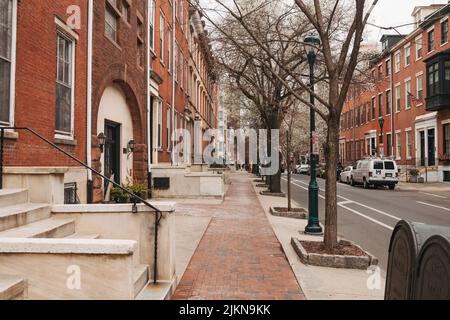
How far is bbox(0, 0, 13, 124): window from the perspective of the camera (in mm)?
7066

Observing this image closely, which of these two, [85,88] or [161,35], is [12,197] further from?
[161,35]

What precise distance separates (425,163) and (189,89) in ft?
67.2

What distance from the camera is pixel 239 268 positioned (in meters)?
6.71

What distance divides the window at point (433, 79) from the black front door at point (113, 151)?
2694 cm

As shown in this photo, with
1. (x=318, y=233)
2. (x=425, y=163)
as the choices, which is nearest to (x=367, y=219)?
(x=318, y=233)

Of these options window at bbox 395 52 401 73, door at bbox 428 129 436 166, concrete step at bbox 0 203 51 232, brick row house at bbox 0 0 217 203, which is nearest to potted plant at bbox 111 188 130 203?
brick row house at bbox 0 0 217 203

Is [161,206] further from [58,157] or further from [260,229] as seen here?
[260,229]

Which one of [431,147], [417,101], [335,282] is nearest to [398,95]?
[417,101]

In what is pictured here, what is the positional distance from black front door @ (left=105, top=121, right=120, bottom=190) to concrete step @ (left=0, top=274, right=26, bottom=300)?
9.62m

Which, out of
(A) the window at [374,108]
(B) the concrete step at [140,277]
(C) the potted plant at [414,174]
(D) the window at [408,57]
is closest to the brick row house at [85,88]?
(B) the concrete step at [140,277]

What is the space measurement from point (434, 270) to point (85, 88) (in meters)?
9.65

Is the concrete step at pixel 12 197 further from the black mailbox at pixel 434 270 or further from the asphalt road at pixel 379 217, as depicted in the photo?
the asphalt road at pixel 379 217

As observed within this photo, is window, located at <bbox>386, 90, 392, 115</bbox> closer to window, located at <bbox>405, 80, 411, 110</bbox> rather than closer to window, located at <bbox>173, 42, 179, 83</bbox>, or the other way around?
window, located at <bbox>405, 80, 411, 110</bbox>

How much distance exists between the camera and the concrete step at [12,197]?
18.5 feet
